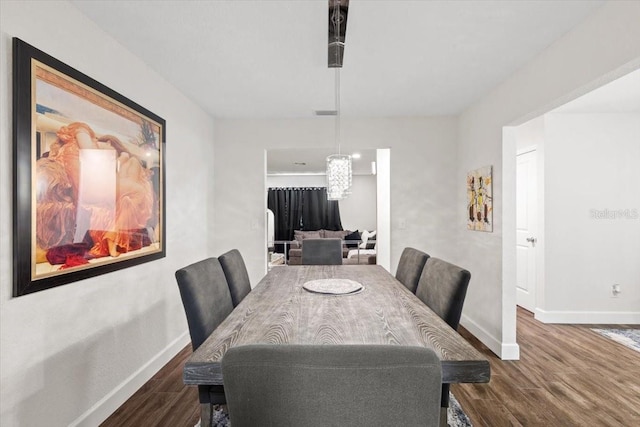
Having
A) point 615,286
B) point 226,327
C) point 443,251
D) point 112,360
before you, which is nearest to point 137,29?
point 226,327

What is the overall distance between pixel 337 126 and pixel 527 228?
8.88 ft

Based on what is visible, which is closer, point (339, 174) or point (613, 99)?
point (339, 174)

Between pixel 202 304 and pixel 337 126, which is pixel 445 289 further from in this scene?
pixel 337 126

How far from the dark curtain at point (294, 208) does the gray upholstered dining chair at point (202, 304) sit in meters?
7.80

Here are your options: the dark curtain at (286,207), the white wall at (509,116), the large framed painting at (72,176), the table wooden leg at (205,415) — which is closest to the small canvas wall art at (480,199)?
the white wall at (509,116)

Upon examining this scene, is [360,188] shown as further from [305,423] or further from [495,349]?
[305,423]

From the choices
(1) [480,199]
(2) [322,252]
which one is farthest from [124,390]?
(1) [480,199]

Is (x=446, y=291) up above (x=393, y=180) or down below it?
below

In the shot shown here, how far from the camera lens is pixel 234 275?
2355 millimetres

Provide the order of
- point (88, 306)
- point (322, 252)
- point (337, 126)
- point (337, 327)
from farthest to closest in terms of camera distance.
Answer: point (337, 126) < point (322, 252) < point (88, 306) < point (337, 327)

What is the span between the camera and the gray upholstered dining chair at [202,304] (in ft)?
5.09

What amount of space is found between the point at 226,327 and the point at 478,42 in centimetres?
230

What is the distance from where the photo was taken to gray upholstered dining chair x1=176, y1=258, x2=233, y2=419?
5.09 feet

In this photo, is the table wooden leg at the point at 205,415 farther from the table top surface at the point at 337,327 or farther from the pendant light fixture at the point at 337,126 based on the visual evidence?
the pendant light fixture at the point at 337,126
